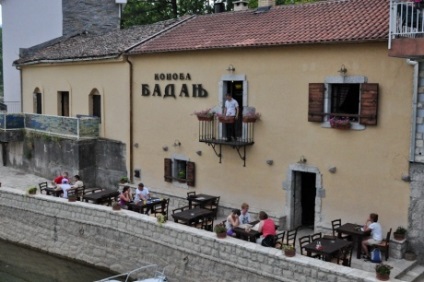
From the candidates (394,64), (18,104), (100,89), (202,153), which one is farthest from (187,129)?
(18,104)

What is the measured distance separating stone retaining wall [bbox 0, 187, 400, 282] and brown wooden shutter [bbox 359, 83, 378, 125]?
406 cm

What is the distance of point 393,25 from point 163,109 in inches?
368

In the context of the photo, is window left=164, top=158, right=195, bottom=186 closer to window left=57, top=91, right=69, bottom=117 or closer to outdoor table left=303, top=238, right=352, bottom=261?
outdoor table left=303, top=238, right=352, bottom=261

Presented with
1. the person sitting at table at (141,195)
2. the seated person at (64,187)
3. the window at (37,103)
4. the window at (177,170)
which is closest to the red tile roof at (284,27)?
the window at (177,170)

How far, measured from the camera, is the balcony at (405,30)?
11.1 m

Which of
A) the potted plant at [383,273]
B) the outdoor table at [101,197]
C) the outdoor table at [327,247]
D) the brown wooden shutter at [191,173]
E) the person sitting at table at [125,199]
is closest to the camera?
the potted plant at [383,273]

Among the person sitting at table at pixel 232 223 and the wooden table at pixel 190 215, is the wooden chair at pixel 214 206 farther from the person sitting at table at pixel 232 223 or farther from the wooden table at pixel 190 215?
the person sitting at table at pixel 232 223

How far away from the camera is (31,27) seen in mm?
28328

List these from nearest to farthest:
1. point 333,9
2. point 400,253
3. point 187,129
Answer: point 400,253 < point 333,9 < point 187,129

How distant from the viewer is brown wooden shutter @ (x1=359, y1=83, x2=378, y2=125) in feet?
44.1

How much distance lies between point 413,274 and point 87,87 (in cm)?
1490

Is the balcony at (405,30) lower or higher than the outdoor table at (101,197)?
higher

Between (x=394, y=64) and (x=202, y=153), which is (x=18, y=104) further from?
(x=394, y=64)

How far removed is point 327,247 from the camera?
1207 centimetres
